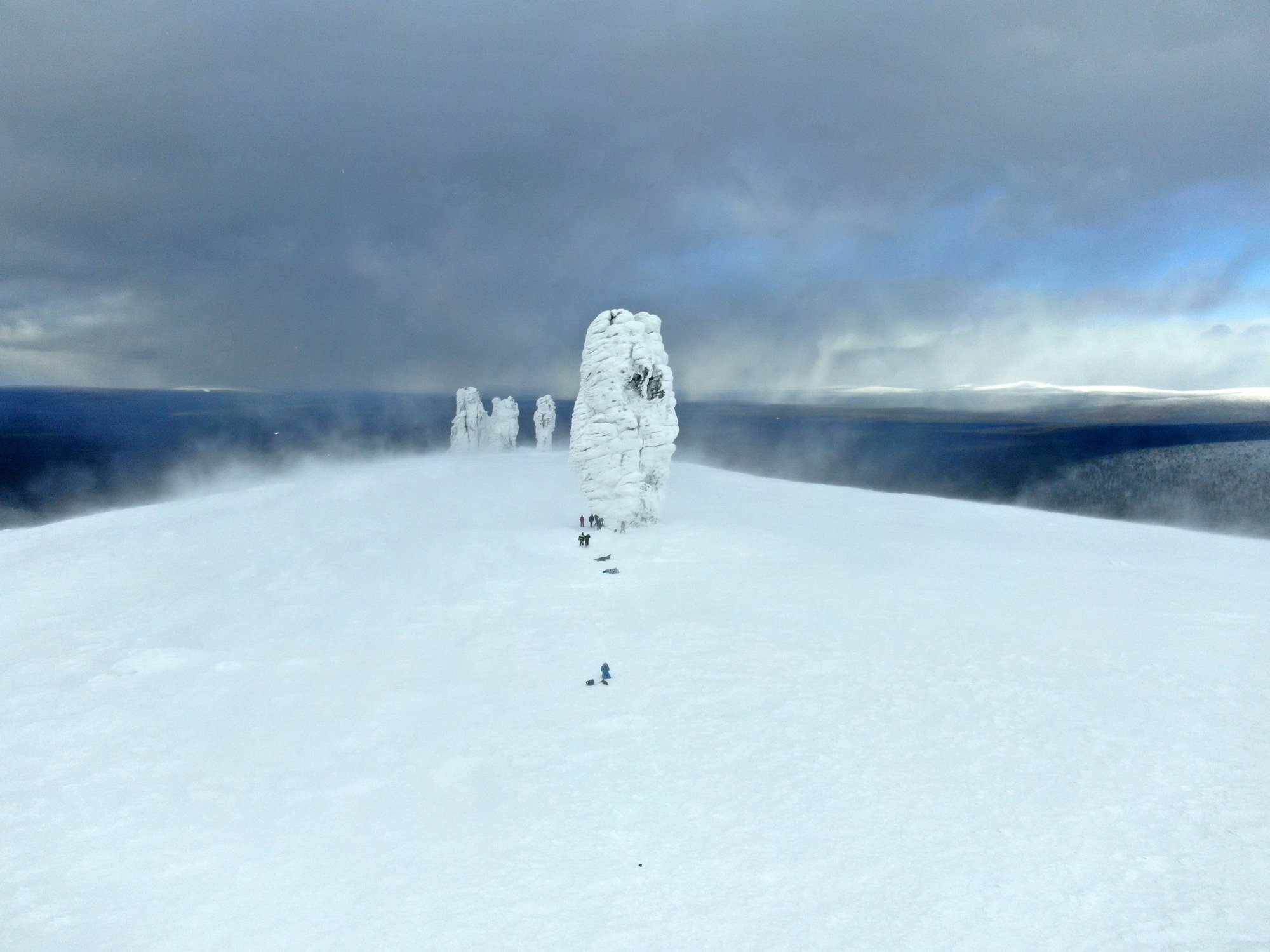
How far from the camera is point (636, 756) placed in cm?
1493

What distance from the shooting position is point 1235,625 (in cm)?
2255

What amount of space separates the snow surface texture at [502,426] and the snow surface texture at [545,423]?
10.6 ft

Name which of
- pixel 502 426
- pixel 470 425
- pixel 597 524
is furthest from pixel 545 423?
pixel 597 524

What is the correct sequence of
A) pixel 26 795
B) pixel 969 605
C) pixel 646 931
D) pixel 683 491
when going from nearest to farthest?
pixel 646 931, pixel 26 795, pixel 969 605, pixel 683 491

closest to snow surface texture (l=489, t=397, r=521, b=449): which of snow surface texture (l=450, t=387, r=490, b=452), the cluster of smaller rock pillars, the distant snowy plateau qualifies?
snow surface texture (l=450, t=387, r=490, b=452)

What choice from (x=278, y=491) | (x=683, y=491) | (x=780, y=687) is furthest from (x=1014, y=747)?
(x=278, y=491)

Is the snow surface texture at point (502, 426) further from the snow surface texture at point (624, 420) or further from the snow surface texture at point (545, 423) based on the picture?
the snow surface texture at point (624, 420)

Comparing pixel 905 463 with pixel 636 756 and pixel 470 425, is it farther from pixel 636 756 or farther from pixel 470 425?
pixel 636 756

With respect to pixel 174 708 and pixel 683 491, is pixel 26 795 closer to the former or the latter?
pixel 174 708

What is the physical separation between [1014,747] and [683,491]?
36278mm

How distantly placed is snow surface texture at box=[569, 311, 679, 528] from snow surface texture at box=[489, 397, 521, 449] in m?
54.4

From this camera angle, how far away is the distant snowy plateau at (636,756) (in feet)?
35.2

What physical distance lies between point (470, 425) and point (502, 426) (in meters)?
4.06

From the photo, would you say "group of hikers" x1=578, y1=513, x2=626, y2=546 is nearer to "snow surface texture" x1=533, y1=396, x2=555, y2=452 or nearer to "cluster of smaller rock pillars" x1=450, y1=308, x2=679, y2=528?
"cluster of smaller rock pillars" x1=450, y1=308, x2=679, y2=528
